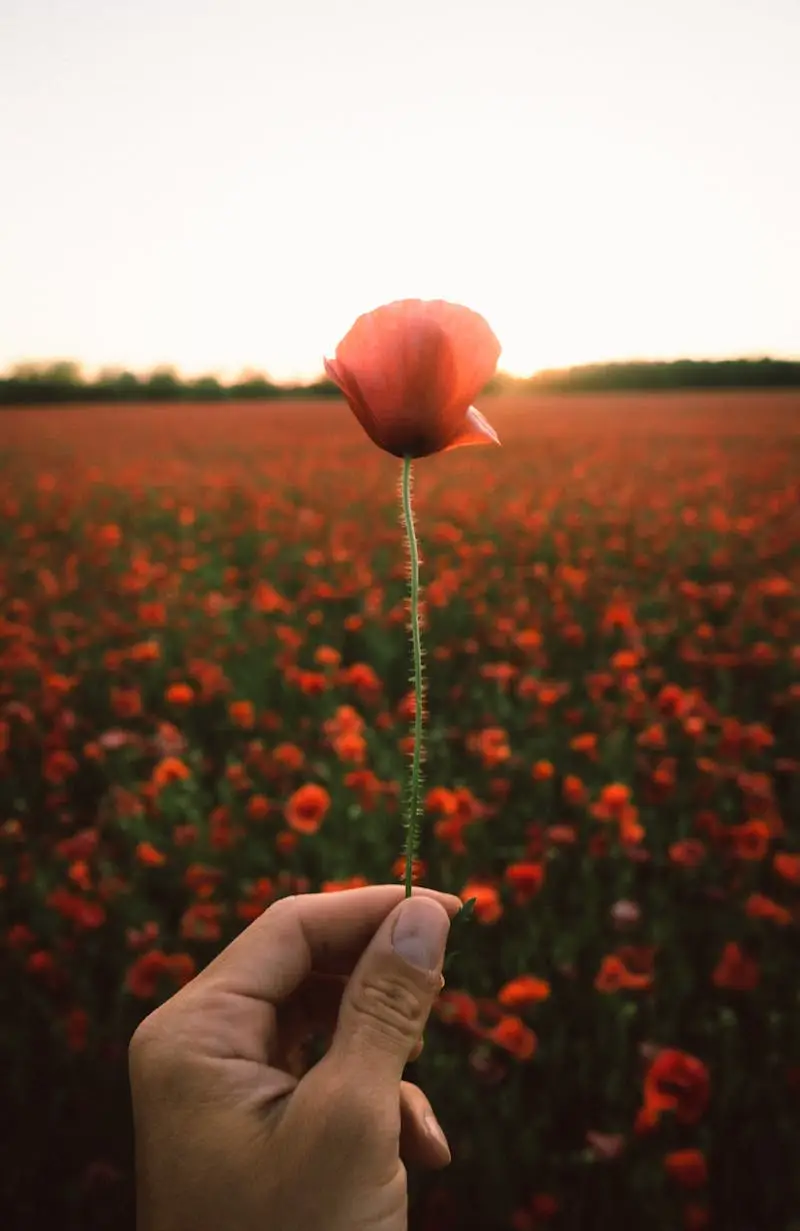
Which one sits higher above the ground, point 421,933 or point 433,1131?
point 421,933

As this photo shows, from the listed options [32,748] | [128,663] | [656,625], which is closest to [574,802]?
[656,625]

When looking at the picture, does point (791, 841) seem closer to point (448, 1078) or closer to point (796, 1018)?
point (796, 1018)

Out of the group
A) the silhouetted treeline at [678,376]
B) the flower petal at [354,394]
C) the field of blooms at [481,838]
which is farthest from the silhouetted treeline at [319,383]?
the flower petal at [354,394]

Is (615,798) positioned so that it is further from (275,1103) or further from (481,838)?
(275,1103)

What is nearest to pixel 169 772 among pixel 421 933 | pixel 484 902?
pixel 484 902

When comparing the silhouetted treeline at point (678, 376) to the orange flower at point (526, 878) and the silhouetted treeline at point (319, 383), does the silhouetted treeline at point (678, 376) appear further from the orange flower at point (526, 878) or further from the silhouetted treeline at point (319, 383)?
the orange flower at point (526, 878)

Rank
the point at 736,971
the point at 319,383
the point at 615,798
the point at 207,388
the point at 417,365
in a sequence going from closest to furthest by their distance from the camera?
the point at 417,365
the point at 736,971
the point at 615,798
the point at 319,383
the point at 207,388
